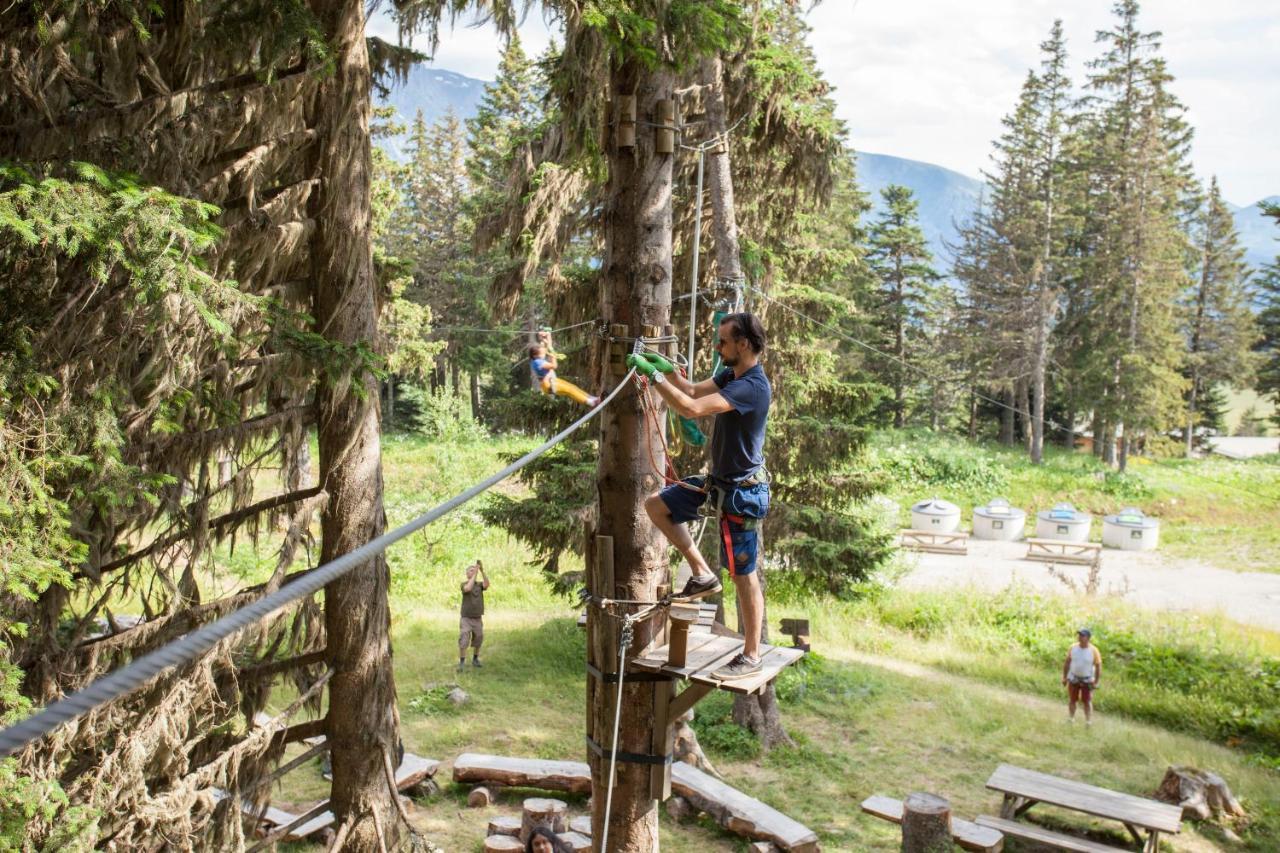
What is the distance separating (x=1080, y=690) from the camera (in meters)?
12.9

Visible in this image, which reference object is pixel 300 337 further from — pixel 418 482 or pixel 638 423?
pixel 418 482

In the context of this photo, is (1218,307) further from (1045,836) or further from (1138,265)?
(1045,836)

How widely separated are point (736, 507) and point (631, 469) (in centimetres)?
93

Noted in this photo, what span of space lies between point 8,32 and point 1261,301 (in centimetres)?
5182

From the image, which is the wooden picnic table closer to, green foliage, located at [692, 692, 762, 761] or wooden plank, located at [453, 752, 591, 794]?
green foliage, located at [692, 692, 762, 761]

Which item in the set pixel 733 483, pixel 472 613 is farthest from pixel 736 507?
pixel 472 613

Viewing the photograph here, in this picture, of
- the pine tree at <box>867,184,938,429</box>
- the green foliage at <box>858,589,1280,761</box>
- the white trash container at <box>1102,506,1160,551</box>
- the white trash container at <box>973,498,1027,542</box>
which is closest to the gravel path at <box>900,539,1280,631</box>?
the white trash container at <box>1102,506,1160,551</box>

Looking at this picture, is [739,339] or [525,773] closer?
[739,339]

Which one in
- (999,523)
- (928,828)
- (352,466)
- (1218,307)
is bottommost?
(928,828)

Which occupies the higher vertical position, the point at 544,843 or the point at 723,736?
the point at 544,843

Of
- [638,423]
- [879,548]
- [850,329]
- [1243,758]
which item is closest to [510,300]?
[638,423]

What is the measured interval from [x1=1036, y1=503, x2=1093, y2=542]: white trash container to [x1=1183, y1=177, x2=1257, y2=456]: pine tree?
741 inches

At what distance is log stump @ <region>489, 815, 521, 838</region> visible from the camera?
30.1ft

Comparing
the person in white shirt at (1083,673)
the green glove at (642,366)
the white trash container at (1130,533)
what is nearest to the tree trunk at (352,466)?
the green glove at (642,366)
